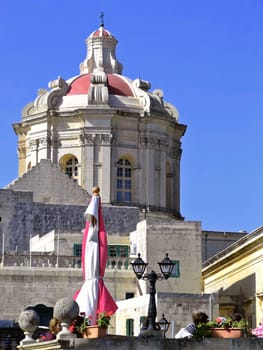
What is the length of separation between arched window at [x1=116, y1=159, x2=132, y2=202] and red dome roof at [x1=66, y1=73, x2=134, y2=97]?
13.6ft

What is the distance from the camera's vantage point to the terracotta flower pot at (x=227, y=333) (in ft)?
69.3

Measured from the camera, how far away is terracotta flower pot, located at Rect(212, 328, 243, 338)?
69.3 feet

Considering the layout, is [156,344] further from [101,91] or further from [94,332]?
[101,91]

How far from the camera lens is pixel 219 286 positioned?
51.2 m

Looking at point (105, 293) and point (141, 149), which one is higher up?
point (141, 149)

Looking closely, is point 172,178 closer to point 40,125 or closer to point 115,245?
point 40,125

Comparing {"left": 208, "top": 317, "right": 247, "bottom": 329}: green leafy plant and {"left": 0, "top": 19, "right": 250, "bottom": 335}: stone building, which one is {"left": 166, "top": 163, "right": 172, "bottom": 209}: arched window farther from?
{"left": 208, "top": 317, "right": 247, "bottom": 329}: green leafy plant

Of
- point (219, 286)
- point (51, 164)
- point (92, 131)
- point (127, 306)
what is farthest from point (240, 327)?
point (92, 131)

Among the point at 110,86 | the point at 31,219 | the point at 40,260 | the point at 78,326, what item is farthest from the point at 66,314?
the point at 110,86

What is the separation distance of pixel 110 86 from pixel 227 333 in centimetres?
5074

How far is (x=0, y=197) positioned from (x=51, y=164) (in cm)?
862

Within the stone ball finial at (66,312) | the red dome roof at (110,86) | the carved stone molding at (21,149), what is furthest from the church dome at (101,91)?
the stone ball finial at (66,312)

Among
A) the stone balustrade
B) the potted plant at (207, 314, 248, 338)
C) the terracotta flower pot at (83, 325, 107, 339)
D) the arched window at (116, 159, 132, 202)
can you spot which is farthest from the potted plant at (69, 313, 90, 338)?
the arched window at (116, 159, 132, 202)

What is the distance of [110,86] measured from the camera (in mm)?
71312
